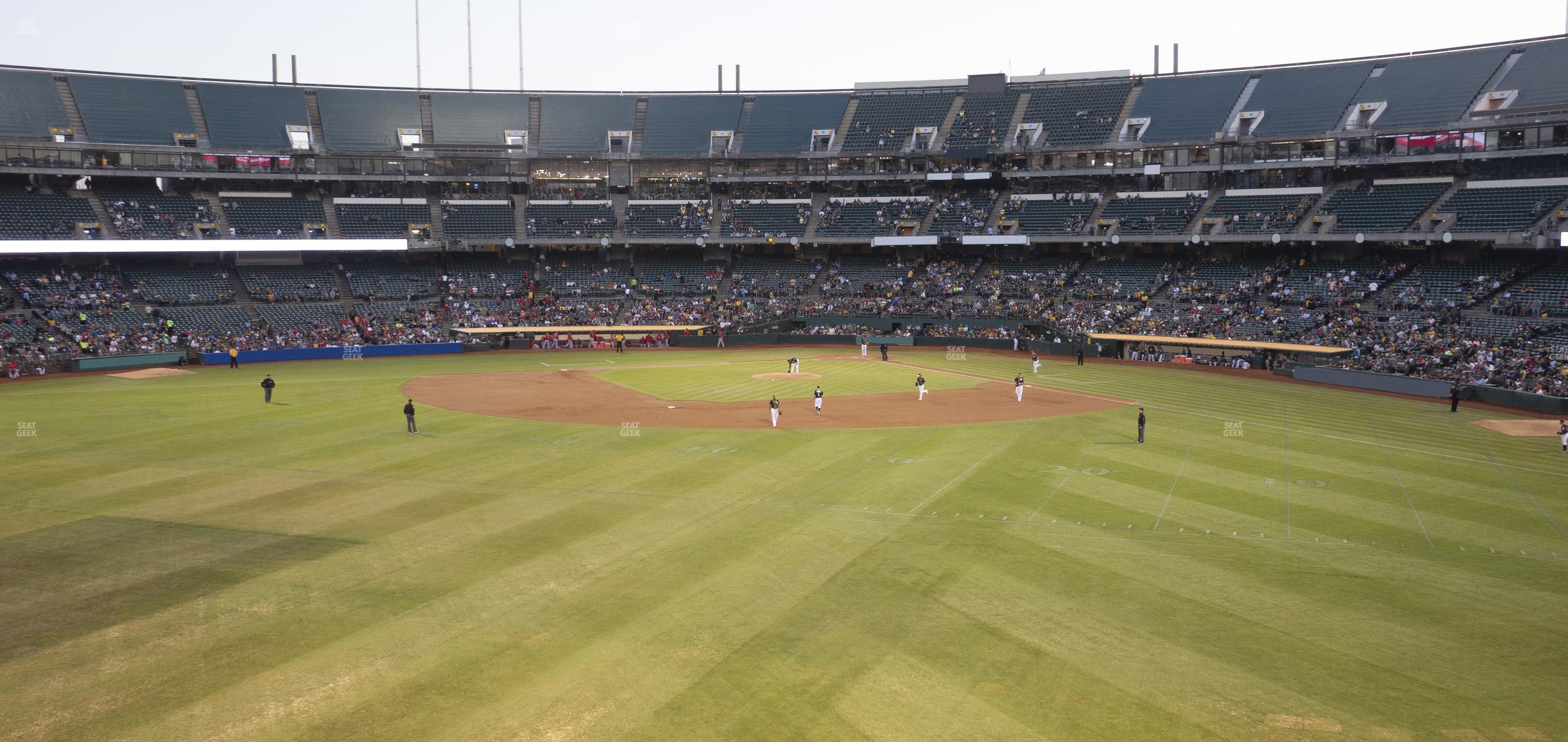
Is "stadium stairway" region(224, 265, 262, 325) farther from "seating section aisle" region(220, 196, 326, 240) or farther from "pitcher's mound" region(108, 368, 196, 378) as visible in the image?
"pitcher's mound" region(108, 368, 196, 378)

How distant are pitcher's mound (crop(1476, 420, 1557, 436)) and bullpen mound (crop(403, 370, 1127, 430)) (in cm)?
1382

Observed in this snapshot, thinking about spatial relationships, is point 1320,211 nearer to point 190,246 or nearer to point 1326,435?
point 1326,435

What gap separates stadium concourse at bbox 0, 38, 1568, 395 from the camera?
5809cm

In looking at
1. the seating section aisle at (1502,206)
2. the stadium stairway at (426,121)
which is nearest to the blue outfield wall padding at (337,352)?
the stadium stairway at (426,121)

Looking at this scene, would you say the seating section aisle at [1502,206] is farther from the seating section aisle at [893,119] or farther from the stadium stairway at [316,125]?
the stadium stairway at [316,125]

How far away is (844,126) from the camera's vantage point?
84.8 m

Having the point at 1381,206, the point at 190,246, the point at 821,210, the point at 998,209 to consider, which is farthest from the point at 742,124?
the point at 1381,206

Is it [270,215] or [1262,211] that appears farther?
[270,215]

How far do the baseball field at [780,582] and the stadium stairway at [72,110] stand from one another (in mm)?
47457

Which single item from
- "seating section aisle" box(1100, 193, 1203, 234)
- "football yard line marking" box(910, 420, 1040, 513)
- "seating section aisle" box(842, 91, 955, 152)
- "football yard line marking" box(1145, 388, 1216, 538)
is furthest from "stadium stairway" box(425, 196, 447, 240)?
"football yard line marking" box(1145, 388, 1216, 538)

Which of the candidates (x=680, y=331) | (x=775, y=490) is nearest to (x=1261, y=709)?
(x=775, y=490)

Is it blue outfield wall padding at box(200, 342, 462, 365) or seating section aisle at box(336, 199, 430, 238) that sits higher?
seating section aisle at box(336, 199, 430, 238)

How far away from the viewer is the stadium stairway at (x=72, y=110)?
224ft

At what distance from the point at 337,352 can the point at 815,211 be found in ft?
139
